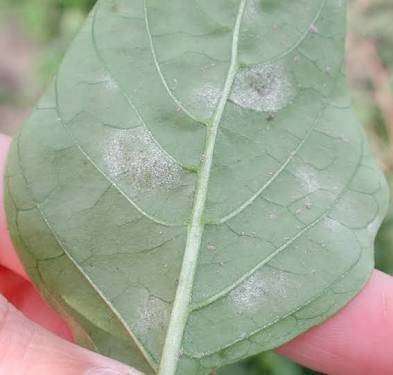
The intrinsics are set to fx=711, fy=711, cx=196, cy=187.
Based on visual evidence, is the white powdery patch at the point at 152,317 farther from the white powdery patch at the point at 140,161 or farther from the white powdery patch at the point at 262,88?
the white powdery patch at the point at 262,88

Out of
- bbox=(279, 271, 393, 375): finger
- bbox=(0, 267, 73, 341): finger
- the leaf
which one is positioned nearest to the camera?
Result: the leaf

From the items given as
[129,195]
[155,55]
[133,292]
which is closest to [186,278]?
[133,292]

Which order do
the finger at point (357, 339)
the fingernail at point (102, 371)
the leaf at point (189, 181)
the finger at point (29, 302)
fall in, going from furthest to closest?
the finger at point (29, 302)
the finger at point (357, 339)
the leaf at point (189, 181)
the fingernail at point (102, 371)

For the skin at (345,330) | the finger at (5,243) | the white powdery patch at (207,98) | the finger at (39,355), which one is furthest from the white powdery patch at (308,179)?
the finger at (5,243)

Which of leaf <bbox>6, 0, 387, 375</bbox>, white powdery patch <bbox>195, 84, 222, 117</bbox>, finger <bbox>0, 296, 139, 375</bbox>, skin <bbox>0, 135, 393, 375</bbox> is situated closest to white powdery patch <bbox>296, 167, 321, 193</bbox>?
leaf <bbox>6, 0, 387, 375</bbox>

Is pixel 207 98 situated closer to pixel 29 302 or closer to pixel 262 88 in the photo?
pixel 262 88

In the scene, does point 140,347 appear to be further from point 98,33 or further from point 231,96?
point 98,33

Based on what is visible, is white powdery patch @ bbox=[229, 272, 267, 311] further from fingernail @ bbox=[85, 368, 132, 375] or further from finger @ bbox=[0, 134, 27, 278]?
finger @ bbox=[0, 134, 27, 278]
